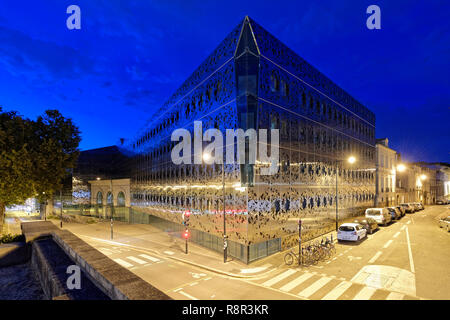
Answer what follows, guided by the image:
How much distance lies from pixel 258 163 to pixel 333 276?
803cm

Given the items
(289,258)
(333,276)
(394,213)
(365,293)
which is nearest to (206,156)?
(289,258)

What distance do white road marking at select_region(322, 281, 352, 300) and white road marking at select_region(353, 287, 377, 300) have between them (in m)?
0.64

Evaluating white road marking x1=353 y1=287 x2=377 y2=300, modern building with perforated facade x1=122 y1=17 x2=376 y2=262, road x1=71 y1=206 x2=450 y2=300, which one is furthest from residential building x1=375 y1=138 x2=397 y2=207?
white road marking x1=353 y1=287 x2=377 y2=300

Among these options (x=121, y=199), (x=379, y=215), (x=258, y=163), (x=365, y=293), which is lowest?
(x=365, y=293)

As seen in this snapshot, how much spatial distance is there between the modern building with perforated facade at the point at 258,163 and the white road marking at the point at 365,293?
6.82 m

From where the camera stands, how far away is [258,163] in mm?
17062

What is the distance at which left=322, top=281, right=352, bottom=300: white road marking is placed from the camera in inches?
410

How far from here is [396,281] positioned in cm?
1193

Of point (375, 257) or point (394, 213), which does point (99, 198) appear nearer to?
A: point (375, 257)

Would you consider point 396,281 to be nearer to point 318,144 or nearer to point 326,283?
point 326,283

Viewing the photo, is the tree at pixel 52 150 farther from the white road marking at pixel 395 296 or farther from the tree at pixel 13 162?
the white road marking at pixel 395 296

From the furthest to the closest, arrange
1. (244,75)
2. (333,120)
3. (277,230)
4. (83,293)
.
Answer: (333,120), (277,230), (244,75), (83,293)

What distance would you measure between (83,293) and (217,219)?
1200 centimetres
